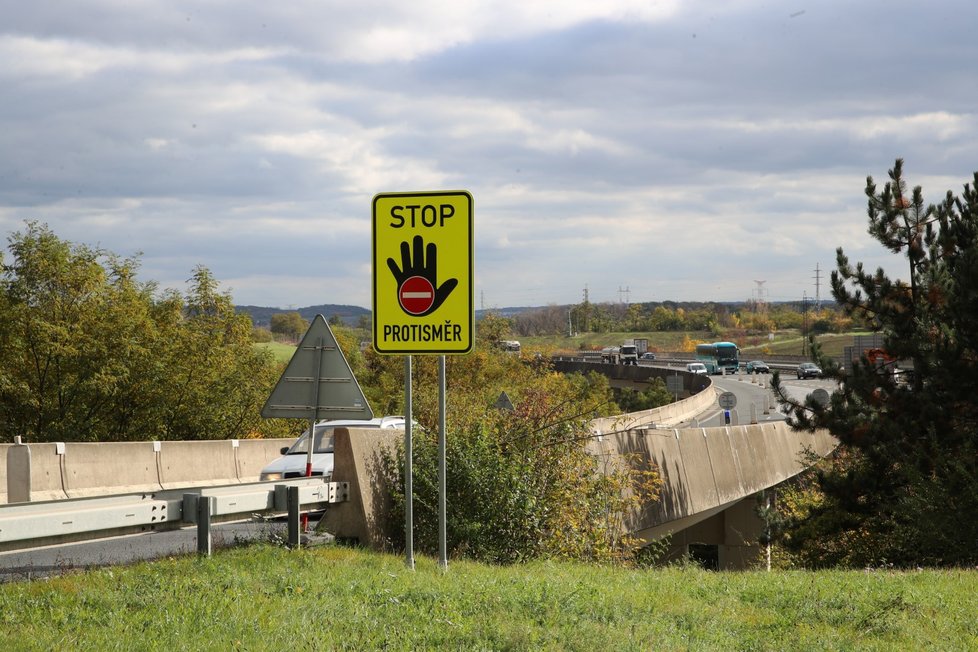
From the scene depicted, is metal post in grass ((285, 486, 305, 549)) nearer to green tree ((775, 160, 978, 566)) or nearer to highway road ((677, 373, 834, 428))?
green tree ((775, 160, 978, 566))

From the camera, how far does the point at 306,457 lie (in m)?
18.0

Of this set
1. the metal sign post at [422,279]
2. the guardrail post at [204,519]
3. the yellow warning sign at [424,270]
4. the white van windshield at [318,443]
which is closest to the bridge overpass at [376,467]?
the metal sign post at [422,279]

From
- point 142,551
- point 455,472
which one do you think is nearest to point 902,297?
point 455,472

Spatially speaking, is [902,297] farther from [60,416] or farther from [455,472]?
[60,416]

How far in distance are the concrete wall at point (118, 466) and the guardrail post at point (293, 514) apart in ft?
35.6

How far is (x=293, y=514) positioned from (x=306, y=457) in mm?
8544

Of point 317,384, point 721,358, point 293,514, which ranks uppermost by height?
point 317,384

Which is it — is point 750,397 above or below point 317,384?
below

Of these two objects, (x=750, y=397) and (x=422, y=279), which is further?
(x=750, y=397)

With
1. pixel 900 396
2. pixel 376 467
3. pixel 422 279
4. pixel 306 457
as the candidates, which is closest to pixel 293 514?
pixel 376 467

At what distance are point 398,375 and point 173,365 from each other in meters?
24.7

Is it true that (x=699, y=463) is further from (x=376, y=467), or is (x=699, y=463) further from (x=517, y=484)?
(x=376, y=467)

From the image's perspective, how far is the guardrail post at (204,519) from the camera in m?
8.69

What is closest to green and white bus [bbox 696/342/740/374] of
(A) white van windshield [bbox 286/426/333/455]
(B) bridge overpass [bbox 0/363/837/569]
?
(B) bridge overpass [bbox 0/363/837/569]
